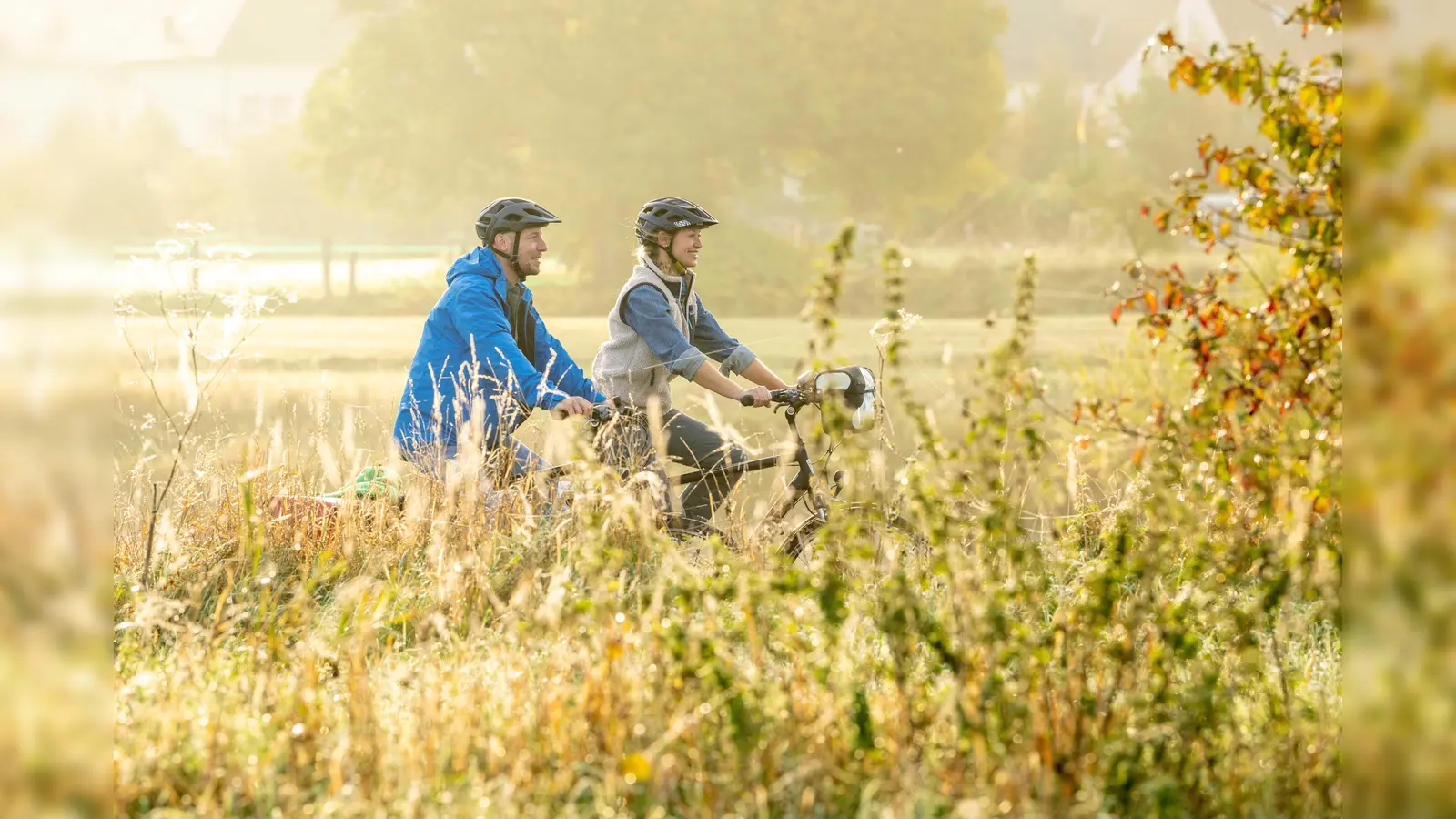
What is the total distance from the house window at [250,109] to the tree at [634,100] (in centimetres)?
1581

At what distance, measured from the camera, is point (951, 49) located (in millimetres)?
28594

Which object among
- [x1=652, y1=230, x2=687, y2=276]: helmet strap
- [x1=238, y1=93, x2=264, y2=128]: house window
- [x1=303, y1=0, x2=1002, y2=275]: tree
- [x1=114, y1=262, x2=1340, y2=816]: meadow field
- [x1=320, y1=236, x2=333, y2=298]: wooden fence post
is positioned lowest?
[x1=114, y1=262, x2=1340, y2=816]: meadow field

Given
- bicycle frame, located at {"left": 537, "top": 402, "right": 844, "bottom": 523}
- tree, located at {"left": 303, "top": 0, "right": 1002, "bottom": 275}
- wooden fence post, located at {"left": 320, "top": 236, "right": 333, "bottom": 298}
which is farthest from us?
wooden fence post, located at {"left": 320, "top": 236, "right": 333, "bottom": 298}

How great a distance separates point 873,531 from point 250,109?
43.6 metres

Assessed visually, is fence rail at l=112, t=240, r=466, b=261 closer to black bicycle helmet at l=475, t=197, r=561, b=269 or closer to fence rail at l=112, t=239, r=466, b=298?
fence rail at l=112, t=239, r=466, b=298

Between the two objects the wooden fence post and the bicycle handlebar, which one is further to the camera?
the wooden fence post

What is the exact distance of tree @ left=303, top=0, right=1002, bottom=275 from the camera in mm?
26406

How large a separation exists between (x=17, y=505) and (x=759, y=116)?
25696 millimetres

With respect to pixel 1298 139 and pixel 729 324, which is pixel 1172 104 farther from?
pixel 1298 139

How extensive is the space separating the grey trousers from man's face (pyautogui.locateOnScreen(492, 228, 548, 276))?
90 centimetres

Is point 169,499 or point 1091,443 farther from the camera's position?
point 169,499

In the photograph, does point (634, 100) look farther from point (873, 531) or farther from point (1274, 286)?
point (1274, 286)

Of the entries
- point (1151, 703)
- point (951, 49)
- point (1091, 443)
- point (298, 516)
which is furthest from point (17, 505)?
point (951, 49)

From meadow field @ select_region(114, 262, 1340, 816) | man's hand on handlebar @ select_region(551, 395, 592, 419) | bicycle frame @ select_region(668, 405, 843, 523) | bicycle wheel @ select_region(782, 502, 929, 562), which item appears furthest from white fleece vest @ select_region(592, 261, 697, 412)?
meadow field @ select_region(114, 262, 1340, 816)
